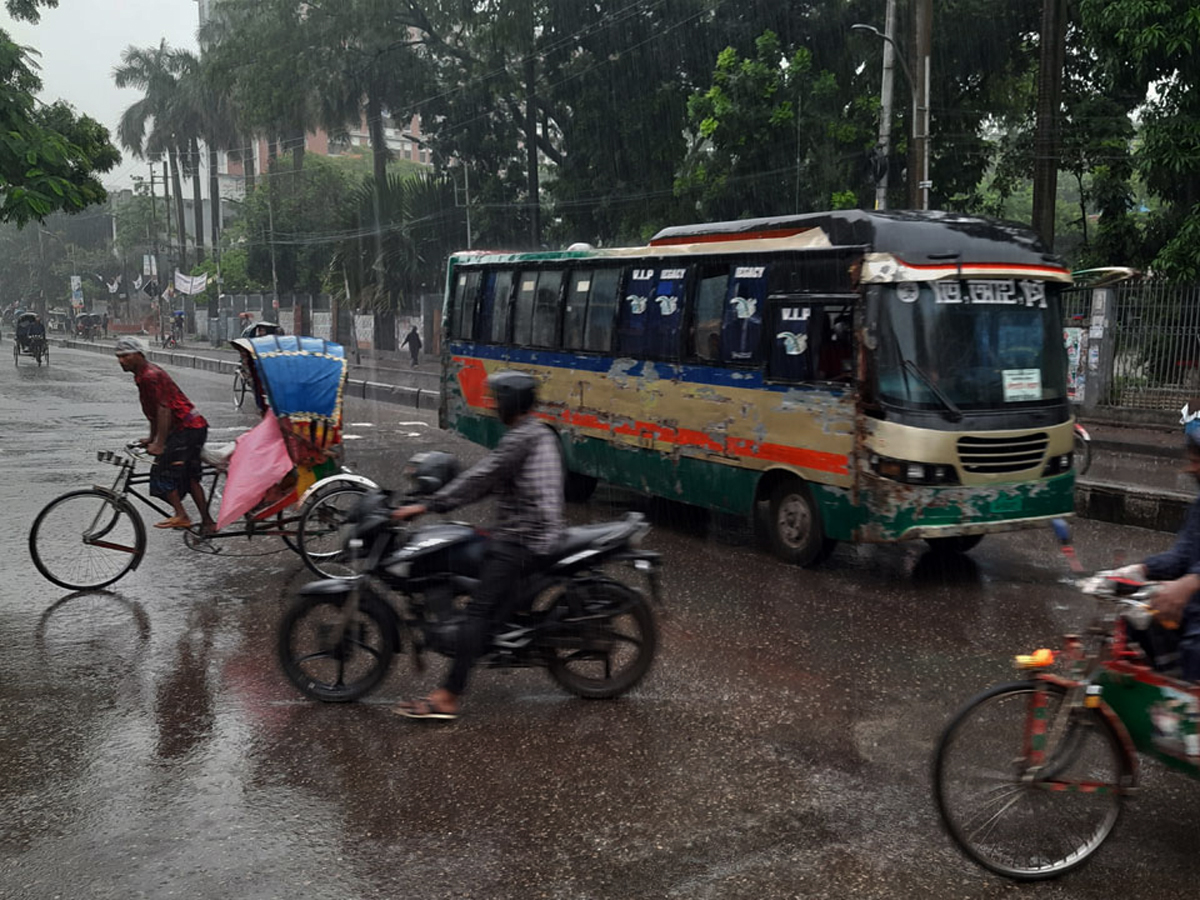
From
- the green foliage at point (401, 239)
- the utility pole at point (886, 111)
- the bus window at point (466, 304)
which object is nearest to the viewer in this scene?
the bus window at point (466, 304)

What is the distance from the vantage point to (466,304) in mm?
13773

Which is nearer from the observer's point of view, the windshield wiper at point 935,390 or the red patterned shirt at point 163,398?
the windshield wiper at point 935,390

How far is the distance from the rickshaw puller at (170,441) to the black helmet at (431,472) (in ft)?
10.6

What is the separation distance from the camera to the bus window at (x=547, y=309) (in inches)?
467

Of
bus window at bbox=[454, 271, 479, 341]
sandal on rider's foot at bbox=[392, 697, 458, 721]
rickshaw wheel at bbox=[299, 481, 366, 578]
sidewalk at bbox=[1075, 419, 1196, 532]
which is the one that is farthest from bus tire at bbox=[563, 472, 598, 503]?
sandal on rider's foot at bbox=[392, 697, 458, 721]

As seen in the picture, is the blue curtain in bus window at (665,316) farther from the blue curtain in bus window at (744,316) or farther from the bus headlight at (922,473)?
the bus headlight at (922,473)

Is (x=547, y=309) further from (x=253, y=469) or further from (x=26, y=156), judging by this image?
(x=26, y=156)

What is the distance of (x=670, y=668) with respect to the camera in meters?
6.26

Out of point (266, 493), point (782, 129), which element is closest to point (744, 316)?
point (266, 493)

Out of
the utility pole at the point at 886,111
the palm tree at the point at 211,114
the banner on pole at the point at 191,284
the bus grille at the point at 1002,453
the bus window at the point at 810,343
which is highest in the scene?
the palm tree at the point at 211,114

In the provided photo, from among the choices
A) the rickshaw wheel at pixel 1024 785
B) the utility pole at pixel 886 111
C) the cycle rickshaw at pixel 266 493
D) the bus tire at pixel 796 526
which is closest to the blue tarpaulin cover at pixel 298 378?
the cycle rickshaw at pixel 266 493

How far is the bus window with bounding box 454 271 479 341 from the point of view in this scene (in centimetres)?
1358

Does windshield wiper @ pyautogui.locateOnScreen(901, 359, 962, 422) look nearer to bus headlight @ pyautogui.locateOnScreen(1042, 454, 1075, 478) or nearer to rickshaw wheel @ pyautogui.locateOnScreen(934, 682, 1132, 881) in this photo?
bus headlight @ pyautogui.locateOnScreen(1042, 454, 1075, 478)

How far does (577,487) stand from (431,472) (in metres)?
6.61
